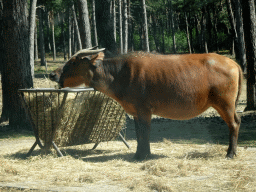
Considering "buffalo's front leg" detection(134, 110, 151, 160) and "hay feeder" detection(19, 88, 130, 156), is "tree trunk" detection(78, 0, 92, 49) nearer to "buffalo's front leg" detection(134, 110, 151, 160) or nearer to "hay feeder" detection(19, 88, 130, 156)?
"hay feeder" detection(19, 88, 130, 156)

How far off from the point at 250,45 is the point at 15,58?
7.42 m

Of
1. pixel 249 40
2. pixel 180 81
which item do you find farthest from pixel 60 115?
pixel 249 40

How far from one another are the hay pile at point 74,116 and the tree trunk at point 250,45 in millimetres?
5811

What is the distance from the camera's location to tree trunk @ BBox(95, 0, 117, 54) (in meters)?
11.9

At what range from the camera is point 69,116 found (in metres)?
A: 7.02

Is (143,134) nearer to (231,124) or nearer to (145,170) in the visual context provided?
(145,170)

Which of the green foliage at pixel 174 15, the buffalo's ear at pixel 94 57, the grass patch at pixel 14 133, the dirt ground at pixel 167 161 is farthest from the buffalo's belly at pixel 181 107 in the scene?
the green foliage at pixel 174 15

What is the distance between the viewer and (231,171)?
553cm

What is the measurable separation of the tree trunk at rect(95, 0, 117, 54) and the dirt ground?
3189 mm

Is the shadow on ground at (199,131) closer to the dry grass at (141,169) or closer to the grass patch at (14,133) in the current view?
the dry grass at (141,169)

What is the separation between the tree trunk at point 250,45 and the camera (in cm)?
1168

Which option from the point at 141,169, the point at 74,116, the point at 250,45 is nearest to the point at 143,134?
the point at 141,169

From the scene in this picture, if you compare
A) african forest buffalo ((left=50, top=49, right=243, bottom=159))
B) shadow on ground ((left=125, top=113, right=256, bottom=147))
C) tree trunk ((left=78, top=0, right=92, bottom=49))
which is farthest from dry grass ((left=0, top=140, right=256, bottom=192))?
tree trunk ((left=78, top=0, right=92, bottom=49))

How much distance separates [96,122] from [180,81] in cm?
213
